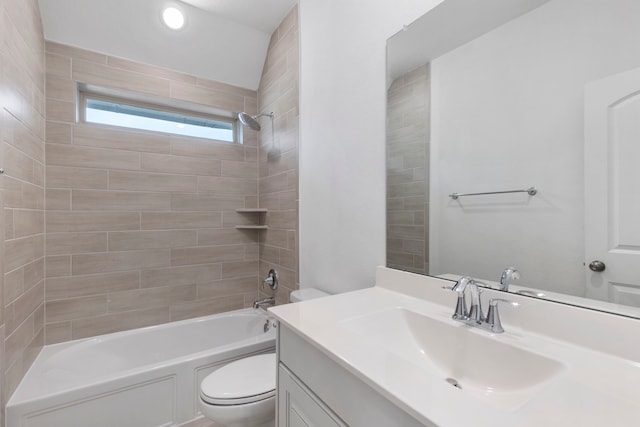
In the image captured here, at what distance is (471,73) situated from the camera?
3.38 feet

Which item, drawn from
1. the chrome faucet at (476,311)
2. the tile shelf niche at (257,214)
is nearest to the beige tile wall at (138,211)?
the tile shelf niche at (257,214)

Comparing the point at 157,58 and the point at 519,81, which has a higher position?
the point at 157,58

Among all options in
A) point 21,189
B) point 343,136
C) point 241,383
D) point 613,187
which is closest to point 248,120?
point 343,136

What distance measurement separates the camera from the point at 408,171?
124 cm

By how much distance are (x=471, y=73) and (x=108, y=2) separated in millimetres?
2300

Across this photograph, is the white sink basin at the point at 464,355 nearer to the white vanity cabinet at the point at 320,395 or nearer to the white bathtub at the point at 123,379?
the white vanity cabinet at the point at 320,395

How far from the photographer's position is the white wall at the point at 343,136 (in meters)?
1.35

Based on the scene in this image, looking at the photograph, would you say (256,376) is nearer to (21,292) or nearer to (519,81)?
(21,292)

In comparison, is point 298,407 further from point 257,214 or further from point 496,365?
point 257,214

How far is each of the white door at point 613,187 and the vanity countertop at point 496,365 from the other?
9 cm

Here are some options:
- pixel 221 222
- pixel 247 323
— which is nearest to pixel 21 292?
pixel 221 222

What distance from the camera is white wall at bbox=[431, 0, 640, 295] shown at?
753 millimetres

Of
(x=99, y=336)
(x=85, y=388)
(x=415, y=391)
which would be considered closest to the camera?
(x=415, y=391)

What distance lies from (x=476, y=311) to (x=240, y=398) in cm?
109
